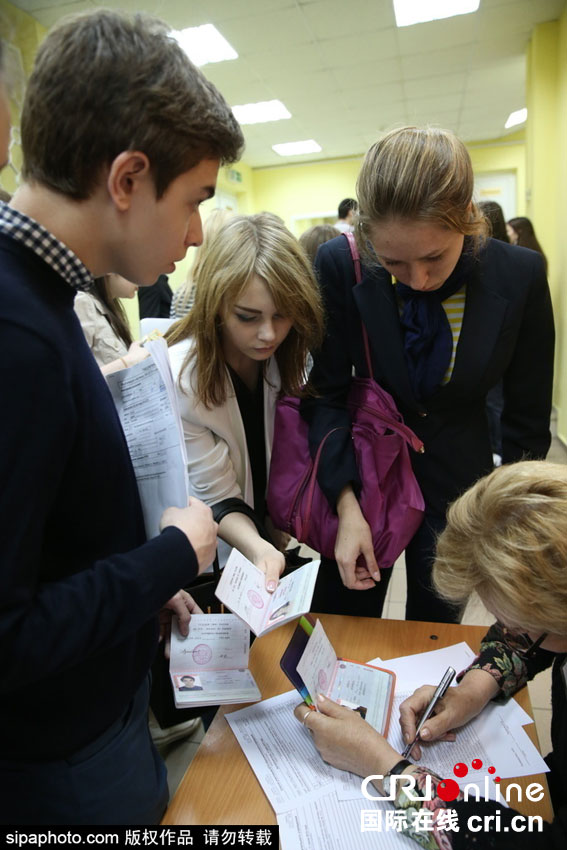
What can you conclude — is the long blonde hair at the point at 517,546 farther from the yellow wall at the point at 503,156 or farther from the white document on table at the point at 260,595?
the yellow wall at the point at 503,156

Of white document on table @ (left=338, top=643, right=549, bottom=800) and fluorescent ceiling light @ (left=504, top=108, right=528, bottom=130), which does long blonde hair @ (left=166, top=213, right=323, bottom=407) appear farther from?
fluorescent ceiling light @ (left=504, top=108, right=528, bottom=130)

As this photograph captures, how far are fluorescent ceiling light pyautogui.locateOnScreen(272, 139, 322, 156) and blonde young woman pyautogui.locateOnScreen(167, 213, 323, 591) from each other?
7.76 meters

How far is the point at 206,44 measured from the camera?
500 cm

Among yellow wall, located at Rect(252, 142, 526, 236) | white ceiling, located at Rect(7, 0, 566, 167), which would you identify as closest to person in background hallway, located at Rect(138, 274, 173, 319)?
white ceiling, located at Rect(7, 0, 566, 167)

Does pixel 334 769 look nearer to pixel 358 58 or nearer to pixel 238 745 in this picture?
pixel 238 745

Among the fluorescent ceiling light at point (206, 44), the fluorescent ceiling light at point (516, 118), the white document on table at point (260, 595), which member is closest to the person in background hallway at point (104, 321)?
the white document on table at point (260, 595)

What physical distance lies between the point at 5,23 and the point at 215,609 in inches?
44.0

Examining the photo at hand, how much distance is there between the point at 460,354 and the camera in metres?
1.27

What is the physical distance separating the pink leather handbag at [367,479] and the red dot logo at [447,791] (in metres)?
0.51

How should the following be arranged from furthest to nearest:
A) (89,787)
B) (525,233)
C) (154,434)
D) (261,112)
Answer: (261,112) < (525,233) < (154,434) < (89,787)

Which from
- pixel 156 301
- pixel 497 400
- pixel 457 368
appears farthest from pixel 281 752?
pixel 156 301

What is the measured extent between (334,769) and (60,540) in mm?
583

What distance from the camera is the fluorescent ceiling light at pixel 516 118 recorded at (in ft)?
25.0

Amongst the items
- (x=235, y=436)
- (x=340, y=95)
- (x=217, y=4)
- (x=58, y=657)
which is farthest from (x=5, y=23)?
(x=340, y=95)
